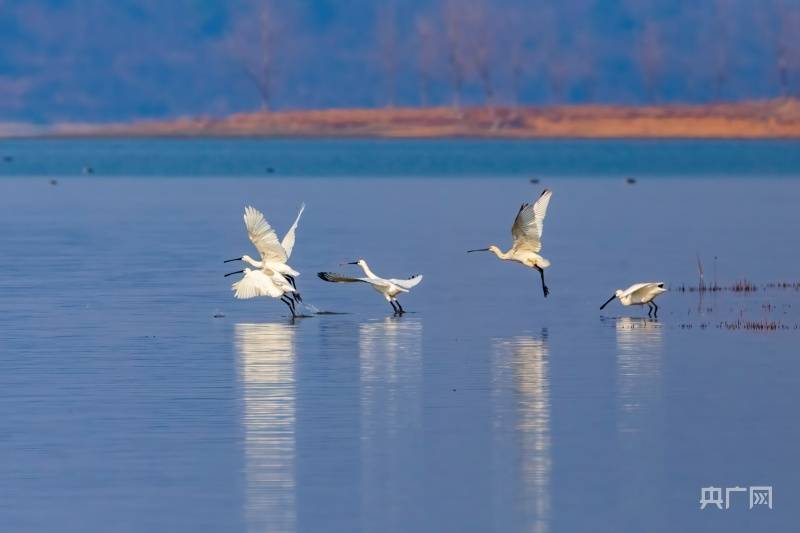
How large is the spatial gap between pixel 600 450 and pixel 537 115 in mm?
176319

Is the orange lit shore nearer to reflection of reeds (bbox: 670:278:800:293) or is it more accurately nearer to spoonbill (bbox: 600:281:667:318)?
reflection of reeds (bbox: 670:278:800:293)

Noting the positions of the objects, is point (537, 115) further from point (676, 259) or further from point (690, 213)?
point (676, 259)

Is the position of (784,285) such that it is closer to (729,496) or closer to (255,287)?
(255,287)

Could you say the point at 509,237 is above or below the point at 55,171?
below

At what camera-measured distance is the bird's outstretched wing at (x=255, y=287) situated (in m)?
26.6

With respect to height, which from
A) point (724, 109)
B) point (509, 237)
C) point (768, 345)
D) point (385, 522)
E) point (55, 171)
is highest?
point (724, 109)

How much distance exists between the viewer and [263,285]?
26875 millimetres

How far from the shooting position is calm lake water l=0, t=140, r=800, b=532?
15.1 metres

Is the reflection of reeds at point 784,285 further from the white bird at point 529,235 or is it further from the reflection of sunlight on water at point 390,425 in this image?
the reflection of sunlight on water at point 390,425

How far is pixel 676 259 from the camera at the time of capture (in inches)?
1537

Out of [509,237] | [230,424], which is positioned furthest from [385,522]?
[509,237]

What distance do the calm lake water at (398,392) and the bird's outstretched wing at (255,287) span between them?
0.52 m

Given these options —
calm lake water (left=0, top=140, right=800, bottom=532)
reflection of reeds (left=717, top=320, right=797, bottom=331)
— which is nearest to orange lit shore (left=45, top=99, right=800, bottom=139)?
calm lake water (left=0, top=140, right=800, bottom=532)

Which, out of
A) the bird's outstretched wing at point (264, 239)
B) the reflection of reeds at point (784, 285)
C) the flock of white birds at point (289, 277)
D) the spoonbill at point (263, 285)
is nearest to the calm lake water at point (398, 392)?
the reflection of reeds at point (784, 285)
